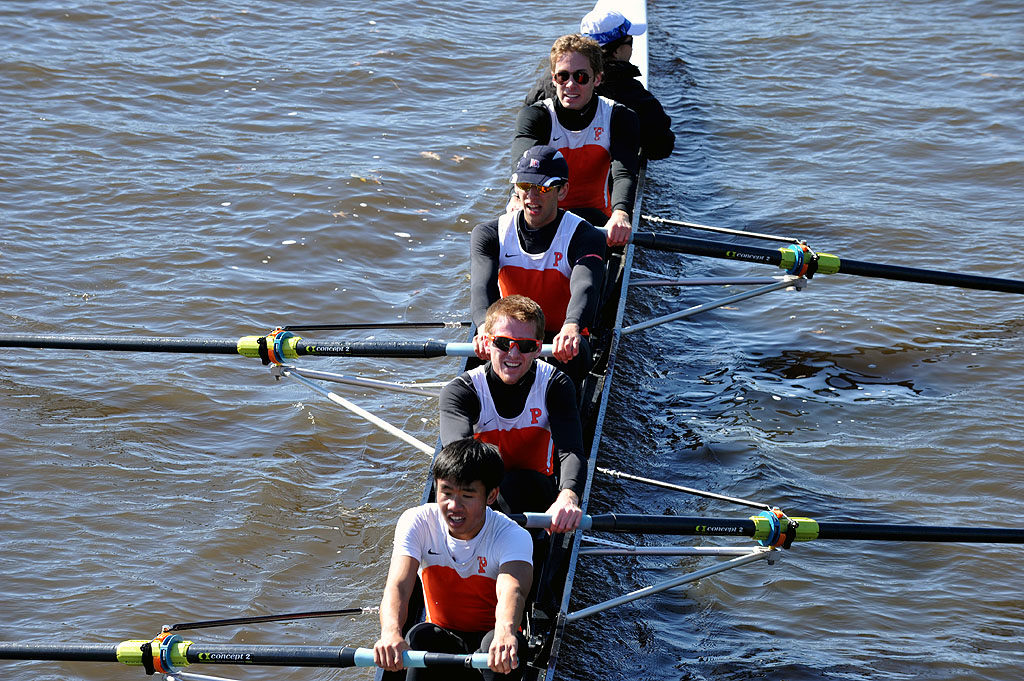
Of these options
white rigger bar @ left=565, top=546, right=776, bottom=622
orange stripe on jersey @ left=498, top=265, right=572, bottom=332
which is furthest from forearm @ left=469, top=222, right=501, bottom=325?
white rigger bar @ left=565, top=546, right=776, bottom=622

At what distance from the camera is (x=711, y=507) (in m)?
5.79

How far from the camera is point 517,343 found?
4.11 meters

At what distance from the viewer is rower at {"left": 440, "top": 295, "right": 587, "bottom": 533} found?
13.7ft

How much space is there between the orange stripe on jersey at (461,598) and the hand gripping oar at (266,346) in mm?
1420

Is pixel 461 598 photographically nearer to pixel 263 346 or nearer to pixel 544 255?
pixel 544 255

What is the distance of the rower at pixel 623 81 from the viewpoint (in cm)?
729

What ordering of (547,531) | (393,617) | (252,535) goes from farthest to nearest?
(252,535) < (547,531) < (393,617)

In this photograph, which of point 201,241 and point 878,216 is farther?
point 878,216

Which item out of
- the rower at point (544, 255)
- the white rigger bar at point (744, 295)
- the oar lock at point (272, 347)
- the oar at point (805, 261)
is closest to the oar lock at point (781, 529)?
the rower at point (544, 255)

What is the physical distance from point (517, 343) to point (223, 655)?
1.58 m

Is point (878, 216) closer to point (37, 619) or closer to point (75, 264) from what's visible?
point (75, 264)

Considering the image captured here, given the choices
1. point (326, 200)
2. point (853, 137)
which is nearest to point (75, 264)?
point (326, 200)

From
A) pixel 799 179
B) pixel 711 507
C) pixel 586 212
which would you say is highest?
pixel 586 212

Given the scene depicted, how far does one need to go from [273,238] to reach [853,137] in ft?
19.2
